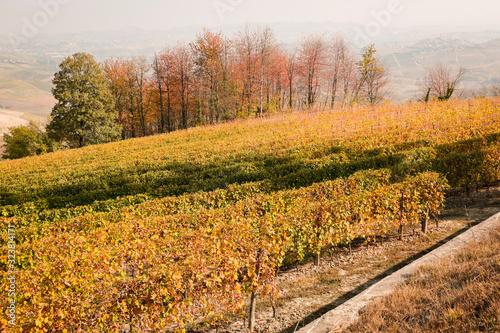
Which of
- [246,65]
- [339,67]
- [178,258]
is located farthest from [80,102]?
[339,67]

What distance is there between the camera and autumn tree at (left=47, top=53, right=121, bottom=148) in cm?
3662

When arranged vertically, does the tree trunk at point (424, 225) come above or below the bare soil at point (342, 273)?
above

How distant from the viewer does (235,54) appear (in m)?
50.3

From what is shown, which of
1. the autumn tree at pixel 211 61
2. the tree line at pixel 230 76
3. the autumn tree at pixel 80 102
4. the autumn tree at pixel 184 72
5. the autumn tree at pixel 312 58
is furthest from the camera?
the autumn tree at pixel 184 72

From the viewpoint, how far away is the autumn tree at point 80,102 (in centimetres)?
3662

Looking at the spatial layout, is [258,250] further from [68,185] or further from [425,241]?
[68,185]

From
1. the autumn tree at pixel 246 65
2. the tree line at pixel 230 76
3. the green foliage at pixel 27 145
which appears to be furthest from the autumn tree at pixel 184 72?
the green foliage at pixel 27 145

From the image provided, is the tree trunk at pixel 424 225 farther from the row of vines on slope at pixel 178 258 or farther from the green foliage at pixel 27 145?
the green foliage at pixel 27 145

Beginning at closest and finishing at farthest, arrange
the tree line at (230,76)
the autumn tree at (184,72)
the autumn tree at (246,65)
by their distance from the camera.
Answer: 1. the tree line at (230,76)
2. the autumn tree at (246,65)
3. the autumn tree at (184,72)

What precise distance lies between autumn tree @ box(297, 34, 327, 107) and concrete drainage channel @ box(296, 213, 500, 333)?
40190 mm

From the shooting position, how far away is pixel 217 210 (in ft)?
28.1

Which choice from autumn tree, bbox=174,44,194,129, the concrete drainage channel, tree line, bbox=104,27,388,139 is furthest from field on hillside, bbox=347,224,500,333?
autumn tree, bbox=174,44,194,129

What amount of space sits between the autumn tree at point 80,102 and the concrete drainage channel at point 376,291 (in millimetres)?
41718

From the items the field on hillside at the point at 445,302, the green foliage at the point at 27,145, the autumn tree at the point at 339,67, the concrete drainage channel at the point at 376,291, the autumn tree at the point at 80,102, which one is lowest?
the green foliage at the point at 27,145
